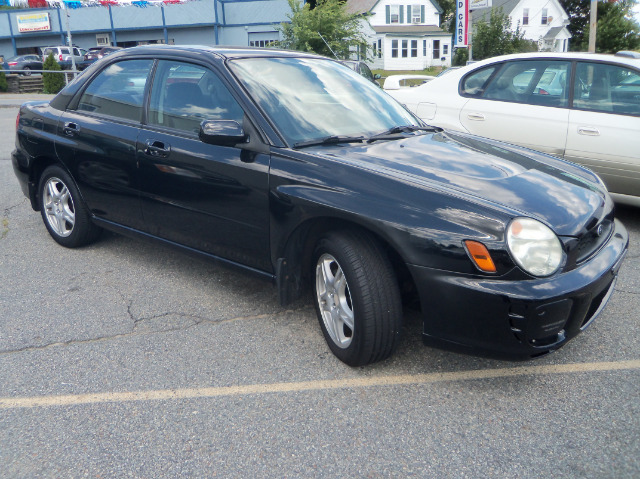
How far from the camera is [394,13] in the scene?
5550 centimetres

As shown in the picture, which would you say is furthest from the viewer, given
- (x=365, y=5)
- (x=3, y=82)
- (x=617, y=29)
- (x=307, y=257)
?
(x=365, y=5)

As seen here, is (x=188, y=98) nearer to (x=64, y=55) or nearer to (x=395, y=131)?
(x=395, y=131)

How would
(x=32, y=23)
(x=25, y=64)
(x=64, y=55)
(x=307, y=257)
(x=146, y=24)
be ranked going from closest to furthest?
(x=307, y=257) → (x=25, y=64) → (x=64, y=55) → (x=146, y=24) → (x=32, y=23)

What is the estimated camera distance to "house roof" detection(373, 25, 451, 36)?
5419cm

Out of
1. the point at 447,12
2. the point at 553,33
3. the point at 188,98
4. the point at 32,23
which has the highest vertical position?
the point at 447,12

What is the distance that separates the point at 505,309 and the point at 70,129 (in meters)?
3.60

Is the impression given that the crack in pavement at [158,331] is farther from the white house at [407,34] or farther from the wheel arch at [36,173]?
the white house at [407,34]

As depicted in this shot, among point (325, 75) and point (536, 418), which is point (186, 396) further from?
point (325, 75)

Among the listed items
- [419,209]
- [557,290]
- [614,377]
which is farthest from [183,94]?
[614,377]

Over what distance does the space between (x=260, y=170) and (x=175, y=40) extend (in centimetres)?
4555

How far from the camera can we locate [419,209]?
9.64 ft

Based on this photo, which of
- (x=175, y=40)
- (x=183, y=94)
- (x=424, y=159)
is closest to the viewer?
(x=424, y=159)

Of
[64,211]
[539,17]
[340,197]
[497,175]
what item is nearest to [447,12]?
[539,17]

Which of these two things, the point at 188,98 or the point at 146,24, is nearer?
the point at 188,98
